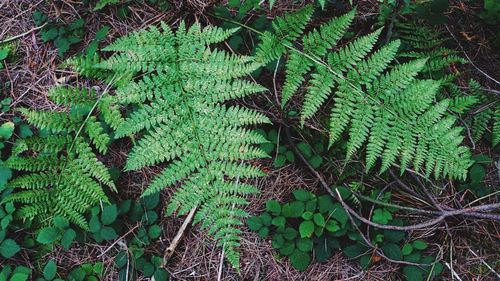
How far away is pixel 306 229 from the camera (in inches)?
114

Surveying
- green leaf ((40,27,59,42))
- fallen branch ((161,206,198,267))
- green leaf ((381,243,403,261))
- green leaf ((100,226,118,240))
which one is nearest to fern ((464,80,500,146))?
green leaf ((381,243,403,261))

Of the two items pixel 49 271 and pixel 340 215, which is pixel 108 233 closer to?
pixel 49 271

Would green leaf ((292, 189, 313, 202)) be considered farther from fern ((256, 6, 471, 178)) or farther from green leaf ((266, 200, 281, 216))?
fern ((256, 6, 471, 178))

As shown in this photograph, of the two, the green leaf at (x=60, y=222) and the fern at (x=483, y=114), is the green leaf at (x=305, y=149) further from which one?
the green leaf at (x=60, y=222)

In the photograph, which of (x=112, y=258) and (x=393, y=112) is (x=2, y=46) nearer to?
(x=112, y=258)

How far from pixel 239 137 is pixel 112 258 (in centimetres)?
120

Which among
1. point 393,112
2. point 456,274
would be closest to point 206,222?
point 393,112

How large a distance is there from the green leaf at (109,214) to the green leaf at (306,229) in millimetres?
1211

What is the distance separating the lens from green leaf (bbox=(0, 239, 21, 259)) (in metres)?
2.82

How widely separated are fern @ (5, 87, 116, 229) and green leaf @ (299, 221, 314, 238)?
1242 mm

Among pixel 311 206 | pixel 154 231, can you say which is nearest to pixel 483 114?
pixel 311 206

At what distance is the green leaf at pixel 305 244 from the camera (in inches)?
114

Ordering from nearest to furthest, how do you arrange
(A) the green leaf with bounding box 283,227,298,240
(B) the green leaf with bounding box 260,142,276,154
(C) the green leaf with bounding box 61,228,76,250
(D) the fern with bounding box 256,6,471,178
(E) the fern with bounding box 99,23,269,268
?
A: (E) the fern with bounding box 99,23,269,268 → (D) the fern with bounding box 256,6,471,178 → (C) the green leaf with bounding box 61,228,76,250 → (A) the green leaf with bounding box 283,227,298,240 → (B) the green leaf with bounding box 260,142,276,154

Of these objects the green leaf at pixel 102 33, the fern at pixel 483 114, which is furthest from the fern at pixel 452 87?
the green leaf at pixel 102 33
